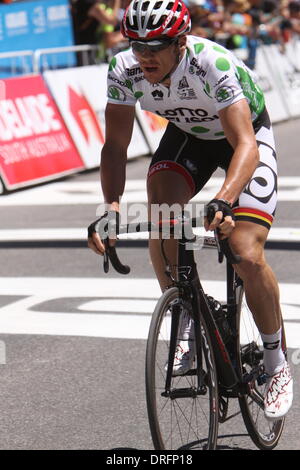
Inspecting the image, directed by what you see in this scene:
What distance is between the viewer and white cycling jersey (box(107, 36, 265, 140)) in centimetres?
438

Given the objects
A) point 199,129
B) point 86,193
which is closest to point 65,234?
point 86,193

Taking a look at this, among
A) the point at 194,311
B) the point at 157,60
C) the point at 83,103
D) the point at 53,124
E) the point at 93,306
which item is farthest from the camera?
the point at 83,103

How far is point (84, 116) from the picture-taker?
14.2m

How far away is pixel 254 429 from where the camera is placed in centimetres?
457

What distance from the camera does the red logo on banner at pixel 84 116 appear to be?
1409 centimetres

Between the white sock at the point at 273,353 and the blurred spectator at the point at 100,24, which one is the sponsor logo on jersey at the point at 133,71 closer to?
the white sock at the point at 273,353

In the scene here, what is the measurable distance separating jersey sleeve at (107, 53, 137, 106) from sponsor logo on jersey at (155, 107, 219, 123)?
19 cm

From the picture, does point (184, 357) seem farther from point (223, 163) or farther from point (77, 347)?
point (77, 347)

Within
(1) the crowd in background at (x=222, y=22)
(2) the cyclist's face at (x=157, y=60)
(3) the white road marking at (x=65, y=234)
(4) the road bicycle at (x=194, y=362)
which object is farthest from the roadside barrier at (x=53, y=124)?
(4) the road bicycle at (x=194, y=362)

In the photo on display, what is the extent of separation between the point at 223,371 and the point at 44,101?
9.71m

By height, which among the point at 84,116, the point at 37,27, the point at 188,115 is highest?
the point at 188,115

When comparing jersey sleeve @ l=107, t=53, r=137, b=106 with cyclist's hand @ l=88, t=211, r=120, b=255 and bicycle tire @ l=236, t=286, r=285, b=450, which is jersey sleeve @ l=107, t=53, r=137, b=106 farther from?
bicycle tire @ l=236, t=286, r=285, b=450

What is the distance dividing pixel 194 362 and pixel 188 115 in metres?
1.18

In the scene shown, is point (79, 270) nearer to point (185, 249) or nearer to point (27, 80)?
point (185, 249)
